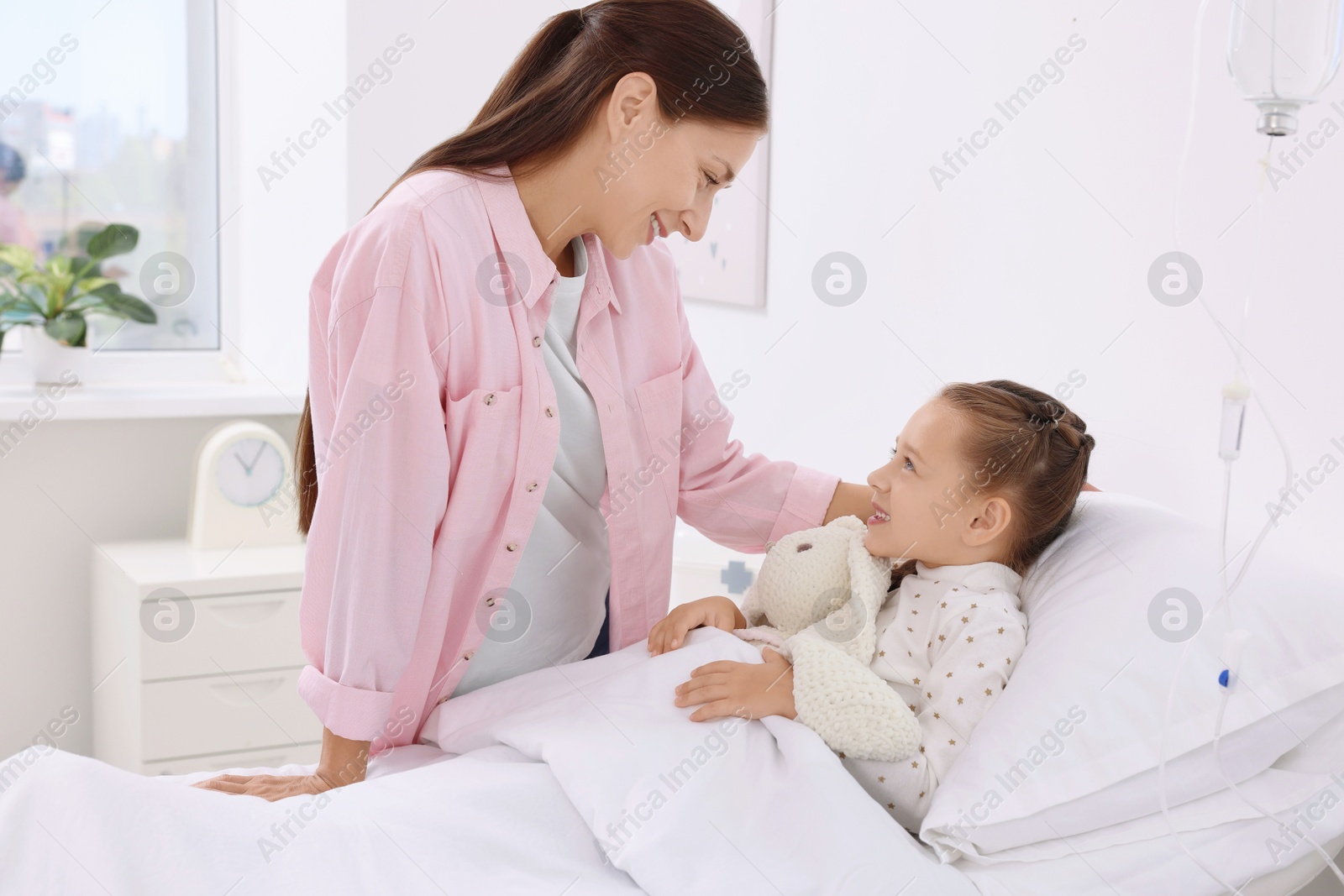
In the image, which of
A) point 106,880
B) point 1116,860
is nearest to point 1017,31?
point 1116,860

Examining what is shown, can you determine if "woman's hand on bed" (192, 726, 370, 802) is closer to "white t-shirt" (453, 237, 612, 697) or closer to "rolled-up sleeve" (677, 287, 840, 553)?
"white t-shirt" (453, 237, 612, 697)

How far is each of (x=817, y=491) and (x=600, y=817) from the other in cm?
65

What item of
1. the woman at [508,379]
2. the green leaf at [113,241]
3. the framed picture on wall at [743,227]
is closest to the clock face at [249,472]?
the green leaf at [113,241]

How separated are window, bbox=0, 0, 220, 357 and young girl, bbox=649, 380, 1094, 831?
2.15 m

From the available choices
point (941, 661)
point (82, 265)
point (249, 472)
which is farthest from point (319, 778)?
point (82, 265)

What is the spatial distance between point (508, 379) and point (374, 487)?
20cm

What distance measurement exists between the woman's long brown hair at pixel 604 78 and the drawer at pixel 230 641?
49.8 inches

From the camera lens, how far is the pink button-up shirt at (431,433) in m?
1.14

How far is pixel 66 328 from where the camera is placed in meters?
2.55

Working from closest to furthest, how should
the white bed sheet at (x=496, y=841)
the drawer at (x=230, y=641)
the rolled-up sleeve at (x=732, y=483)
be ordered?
the white bed sheet at (x=496, y=841) → the rolled-up sleeve at (x=732, y=483) → the drawer at (x=230, y=641)

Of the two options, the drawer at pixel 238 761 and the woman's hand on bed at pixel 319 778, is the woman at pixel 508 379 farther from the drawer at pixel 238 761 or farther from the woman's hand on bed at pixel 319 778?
the drawer at pixel 238 761

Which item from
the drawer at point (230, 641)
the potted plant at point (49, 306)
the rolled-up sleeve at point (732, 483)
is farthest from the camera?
the potted plant at point (49, 306)

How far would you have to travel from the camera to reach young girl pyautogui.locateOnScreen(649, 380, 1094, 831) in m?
1.12

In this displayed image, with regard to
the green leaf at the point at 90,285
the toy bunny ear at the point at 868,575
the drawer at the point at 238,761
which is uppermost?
the green leaf at the point at 90,285
